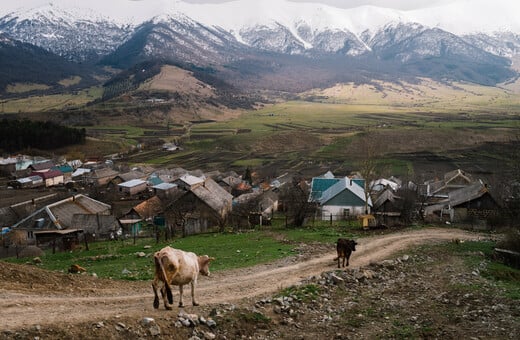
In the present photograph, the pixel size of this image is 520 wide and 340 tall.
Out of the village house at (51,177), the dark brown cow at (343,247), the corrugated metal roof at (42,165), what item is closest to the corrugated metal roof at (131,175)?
the village house at (51,177)

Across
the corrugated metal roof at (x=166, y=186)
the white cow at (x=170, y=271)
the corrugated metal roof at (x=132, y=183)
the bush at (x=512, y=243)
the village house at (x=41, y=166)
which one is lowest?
the corrugated metal roof at (x=132, y=183)

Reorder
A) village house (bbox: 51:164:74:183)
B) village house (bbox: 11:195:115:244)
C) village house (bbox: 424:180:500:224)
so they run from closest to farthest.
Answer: village house (bbox: 424:180:500:224) → village house (bbox: 11:195:115:244) → village house (bbox: 51:164:74:183)

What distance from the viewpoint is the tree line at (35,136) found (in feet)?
412

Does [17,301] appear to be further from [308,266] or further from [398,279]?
[398,279]

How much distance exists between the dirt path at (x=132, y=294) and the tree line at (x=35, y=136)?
123270 millimetres

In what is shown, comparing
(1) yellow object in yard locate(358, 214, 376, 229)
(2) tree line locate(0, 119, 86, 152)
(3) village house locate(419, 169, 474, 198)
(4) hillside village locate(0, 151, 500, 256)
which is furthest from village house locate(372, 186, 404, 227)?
(2) tree line locate(0, 119, 86, 152)

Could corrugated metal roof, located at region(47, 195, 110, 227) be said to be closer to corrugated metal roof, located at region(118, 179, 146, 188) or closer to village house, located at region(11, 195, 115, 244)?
village house, located at region(11, 195, 115, 244)

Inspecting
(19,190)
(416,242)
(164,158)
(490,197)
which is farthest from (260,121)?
(416,242)

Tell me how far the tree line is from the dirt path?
404 feet

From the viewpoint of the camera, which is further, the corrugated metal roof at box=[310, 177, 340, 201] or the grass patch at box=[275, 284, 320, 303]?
the corrugated metal roof at box=[310, 177, 340, 201]

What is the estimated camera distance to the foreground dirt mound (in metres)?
11.5

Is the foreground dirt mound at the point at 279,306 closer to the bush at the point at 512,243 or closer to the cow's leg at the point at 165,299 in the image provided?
the cow's leg at the point at 165,299

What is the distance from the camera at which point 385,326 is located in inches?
544

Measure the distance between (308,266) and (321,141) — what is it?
123 meters
